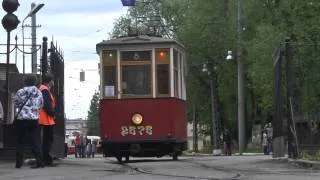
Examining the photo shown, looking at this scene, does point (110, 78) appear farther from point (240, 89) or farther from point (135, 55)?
point (240, 89)

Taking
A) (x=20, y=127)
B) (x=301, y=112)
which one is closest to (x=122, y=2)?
(x=301, y=112)

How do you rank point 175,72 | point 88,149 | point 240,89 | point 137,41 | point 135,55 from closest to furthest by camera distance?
point 135,55 → point 137,41 → point 175,72 → point 240,89 → point 88,149

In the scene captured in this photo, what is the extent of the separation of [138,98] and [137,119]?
0.55 metres

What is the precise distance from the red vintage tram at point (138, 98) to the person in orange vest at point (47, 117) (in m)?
4.41

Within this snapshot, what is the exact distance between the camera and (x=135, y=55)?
1938 centimetres

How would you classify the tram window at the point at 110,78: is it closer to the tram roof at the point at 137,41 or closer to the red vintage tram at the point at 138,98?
the red vintage tram at the point at 138,98

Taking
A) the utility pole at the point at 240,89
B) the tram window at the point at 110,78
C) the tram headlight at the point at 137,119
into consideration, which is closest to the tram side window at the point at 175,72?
the tram headlight at the point at 137,119

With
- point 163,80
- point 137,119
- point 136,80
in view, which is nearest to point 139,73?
Result: point 136,80

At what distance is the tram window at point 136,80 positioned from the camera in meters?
19.2

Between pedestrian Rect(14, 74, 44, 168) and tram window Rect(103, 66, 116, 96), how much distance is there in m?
5.42

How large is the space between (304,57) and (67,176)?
8.29 m

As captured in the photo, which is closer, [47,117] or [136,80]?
[47,117]

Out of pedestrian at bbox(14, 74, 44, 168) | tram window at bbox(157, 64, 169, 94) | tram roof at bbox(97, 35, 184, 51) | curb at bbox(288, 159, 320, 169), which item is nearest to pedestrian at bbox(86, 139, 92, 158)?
tram roof at bbox(97, 35, 184, 51)

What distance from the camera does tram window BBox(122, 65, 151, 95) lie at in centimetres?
1917
